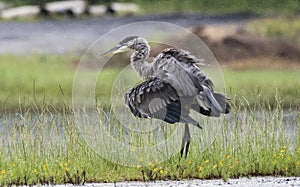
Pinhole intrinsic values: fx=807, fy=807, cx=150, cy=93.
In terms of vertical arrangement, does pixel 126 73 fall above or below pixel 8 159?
above

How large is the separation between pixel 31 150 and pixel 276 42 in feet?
37.1

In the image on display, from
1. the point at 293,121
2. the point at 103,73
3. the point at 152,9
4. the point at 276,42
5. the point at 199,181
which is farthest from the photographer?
the point at 152,9

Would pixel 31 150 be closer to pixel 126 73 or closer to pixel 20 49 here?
pixel 126 73

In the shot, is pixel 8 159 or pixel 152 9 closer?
pixel 8 159

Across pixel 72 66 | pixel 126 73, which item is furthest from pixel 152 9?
pixel 126 73

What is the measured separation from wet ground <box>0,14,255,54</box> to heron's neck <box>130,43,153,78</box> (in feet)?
33.1

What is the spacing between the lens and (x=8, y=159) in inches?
328

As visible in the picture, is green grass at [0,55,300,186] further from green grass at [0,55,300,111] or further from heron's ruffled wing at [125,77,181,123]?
green grass at [0,55,300,111]

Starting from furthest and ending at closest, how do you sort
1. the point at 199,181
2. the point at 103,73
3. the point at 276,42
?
the point at 276,42 → the point at 103,73 → the point at 199,181

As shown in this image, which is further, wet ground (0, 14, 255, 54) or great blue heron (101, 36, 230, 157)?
wet ground (0, 14, 255, 54)

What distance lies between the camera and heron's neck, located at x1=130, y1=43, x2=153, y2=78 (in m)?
8.33

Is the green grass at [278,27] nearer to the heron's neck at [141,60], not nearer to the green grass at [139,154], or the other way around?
the green grass at [139,154]

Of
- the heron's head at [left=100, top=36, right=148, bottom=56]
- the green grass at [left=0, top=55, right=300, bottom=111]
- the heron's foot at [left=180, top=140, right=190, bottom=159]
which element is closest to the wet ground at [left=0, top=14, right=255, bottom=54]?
the green grass at [left=0, top=55, right=300, bottom=111]

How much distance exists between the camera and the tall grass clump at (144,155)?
7934 mm
